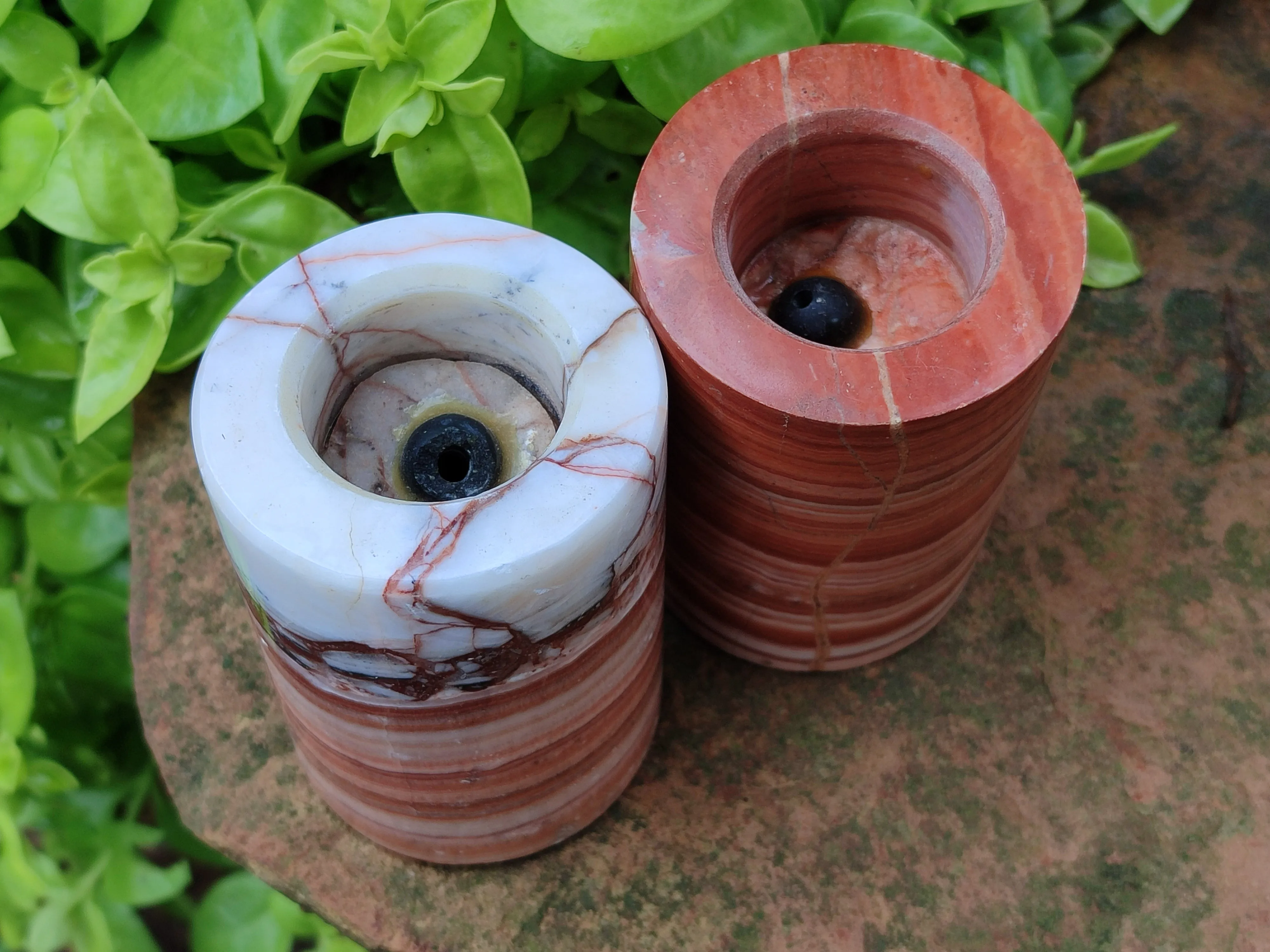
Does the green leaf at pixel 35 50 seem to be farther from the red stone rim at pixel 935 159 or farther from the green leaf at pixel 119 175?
the red stone rim at pixel 935 159

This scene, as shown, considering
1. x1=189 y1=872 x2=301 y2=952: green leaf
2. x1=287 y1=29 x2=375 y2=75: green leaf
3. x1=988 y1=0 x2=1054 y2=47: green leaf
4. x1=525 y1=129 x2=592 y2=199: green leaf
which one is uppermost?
x1=287 y1=29 x2=375 y2=75: green leaf

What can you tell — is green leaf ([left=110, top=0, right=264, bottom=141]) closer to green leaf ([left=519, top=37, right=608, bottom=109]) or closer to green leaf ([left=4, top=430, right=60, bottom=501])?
green leaf ([left=519, top=37, right=608, bottom=109])

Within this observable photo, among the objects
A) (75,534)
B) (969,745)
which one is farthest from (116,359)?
(969,745)

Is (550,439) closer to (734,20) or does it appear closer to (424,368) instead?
(424,368)

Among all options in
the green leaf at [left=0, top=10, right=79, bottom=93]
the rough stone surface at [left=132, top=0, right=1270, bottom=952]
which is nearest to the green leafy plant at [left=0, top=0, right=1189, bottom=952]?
the green leaf at [left=0, top=10, right=79, bottom=93]

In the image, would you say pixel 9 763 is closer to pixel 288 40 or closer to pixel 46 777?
pixel 46 777

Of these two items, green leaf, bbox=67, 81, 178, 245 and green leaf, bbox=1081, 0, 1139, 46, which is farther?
green leaf, bbox=1081, 0, 1139, 46

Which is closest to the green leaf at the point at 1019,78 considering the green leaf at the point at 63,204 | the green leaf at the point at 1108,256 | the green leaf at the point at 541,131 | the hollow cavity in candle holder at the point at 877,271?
the green leaf at the point at 1108,256
